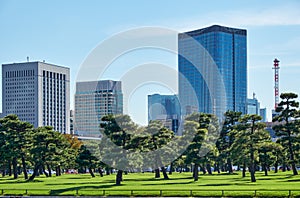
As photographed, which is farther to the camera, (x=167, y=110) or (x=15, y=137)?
(x=167, y=110)

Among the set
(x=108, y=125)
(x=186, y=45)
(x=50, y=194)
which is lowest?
(x=50, y=194)

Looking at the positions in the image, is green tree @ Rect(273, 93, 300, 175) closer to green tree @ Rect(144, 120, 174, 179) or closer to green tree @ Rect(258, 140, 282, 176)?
green tree @ Rect(258, 140, 282, 176)

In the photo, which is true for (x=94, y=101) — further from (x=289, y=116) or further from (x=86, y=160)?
(x=289, y=116)

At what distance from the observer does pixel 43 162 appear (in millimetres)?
65062

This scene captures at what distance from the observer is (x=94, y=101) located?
15712 cm

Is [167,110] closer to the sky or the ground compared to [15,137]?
closer to the sky

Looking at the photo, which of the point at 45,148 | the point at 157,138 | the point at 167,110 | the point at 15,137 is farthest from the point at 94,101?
the point at 157,138

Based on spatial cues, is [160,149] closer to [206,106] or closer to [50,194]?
[50,194]

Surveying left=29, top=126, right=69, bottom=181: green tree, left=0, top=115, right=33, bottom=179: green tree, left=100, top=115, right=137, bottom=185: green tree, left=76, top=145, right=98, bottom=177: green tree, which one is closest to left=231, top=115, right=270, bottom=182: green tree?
left=100, top=115, right=137, bottom=185: green tree

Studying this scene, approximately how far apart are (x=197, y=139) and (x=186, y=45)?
143 meters

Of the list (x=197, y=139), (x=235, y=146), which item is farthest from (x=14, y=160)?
(x=235, y=146)

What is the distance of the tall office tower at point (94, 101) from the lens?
131 metres

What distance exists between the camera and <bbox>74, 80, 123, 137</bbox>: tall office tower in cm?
13112

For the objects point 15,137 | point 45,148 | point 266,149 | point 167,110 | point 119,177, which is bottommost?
point 119,177
